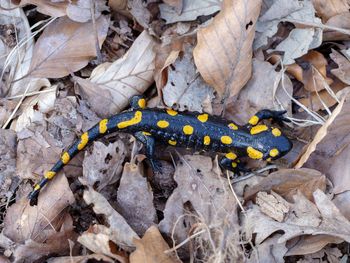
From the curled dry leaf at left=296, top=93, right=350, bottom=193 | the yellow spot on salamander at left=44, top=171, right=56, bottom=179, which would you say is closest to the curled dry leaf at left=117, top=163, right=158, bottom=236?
the yellow spot on salamander at left=44, top=171, right=56, bottom=179

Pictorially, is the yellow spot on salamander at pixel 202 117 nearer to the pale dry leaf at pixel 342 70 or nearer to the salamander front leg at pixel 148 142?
the salamander front leg at pixel 148 142

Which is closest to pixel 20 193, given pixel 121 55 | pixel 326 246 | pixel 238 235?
pixel 121 55

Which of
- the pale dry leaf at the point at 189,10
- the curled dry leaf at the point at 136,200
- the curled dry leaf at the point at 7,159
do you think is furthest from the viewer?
the pale dry leaf at the point at 189,10

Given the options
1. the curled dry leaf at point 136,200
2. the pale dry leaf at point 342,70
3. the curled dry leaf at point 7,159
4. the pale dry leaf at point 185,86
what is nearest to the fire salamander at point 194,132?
the pale dry leaf at point 185,86

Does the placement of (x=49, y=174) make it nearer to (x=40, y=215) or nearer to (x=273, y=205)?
(x=40, y=215)

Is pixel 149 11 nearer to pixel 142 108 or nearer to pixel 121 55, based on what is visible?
pixel 121 55

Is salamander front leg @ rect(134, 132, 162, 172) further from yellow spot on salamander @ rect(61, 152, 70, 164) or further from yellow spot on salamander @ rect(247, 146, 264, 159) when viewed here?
yellow spot on salamander @ rect(247, 146, 264, 159)
